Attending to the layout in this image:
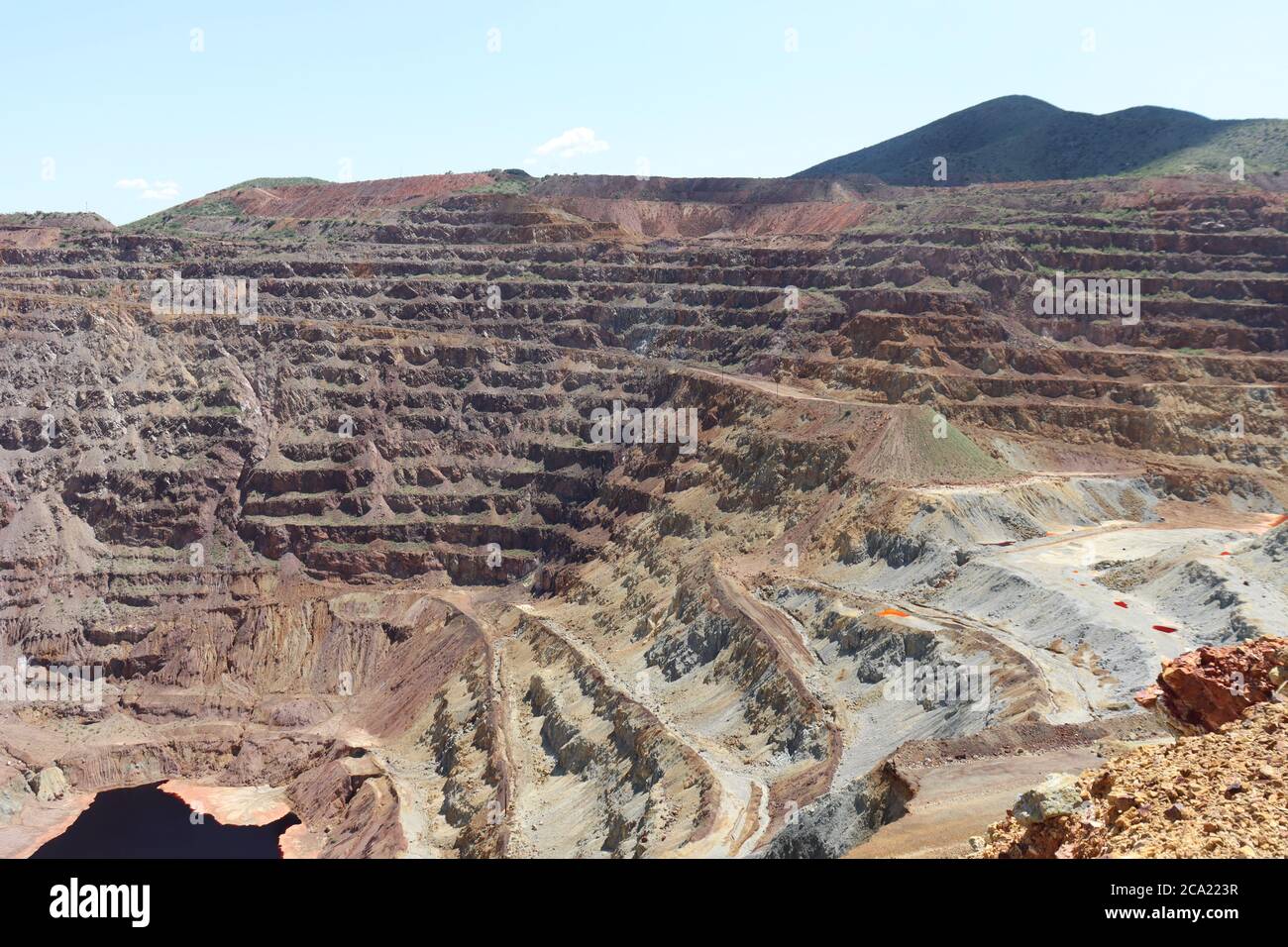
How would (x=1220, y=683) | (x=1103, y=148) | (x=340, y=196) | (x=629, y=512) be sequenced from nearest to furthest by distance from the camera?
(x=1220, y=683)
(x=629, y=512)
(x=340, y=196)
(x=1103, y=148)

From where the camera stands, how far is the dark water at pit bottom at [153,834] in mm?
68875

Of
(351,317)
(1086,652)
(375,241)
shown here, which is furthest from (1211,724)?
(375,241)

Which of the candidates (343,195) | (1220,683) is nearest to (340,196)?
(343,195)

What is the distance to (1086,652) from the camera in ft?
167

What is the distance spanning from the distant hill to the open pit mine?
19.2 meters

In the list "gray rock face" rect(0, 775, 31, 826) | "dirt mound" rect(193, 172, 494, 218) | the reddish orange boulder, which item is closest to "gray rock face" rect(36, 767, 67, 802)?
"gray rock face" rect(0, 775, 31, 826)

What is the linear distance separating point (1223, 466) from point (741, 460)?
34535 millimetres

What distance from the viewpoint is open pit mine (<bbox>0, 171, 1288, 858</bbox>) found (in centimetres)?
5362

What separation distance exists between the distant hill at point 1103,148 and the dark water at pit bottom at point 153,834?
136 meters

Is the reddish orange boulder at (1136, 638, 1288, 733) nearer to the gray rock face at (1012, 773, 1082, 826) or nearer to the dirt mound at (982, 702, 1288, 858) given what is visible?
the dirt mound at (982, 702, 1288, 858)

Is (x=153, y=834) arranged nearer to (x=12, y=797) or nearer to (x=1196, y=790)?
(x=12, y=797)

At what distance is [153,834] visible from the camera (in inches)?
2862

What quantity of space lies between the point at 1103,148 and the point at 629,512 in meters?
122

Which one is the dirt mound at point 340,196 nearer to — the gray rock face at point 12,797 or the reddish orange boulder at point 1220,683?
the gray rock face at point 12,797
